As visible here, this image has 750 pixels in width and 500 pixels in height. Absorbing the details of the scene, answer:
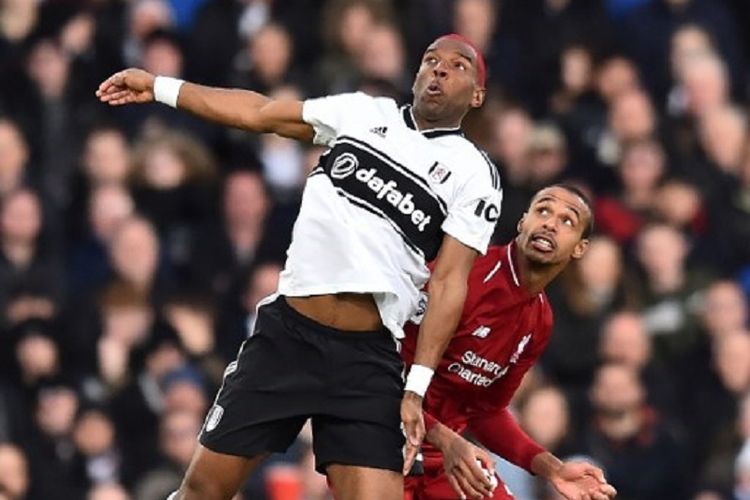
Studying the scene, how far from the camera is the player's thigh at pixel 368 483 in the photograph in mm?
10023

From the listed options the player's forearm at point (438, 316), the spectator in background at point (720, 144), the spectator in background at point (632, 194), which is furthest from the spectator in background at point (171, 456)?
the spectator in background at point (720, 144)

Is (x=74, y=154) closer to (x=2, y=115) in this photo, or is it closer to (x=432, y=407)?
(x=2, y=115)

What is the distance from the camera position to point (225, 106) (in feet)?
33.7

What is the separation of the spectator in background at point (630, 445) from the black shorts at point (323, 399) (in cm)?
374

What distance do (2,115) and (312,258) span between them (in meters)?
5.18

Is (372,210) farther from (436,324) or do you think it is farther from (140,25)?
(140,25)

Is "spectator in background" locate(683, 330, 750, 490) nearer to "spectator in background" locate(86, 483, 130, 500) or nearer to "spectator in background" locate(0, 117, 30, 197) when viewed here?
"spectator in background" locate(86, 483, 130, 500)

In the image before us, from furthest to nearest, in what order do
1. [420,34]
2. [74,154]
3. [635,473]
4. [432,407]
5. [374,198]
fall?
[420,34] < [74,154] < [635,473] < [432,407] < [374,198]

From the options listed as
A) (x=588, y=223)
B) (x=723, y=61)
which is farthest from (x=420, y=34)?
(x=588, y=223)

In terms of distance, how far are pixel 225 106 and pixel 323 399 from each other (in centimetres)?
109

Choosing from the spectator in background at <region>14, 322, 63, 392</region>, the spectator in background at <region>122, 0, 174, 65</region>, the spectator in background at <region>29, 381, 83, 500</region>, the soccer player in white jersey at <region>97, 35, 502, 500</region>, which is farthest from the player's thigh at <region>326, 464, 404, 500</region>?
the spectator in background at <region>122, 0, 174, 65</region>

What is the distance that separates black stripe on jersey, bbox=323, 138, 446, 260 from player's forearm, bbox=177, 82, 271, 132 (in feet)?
1.27

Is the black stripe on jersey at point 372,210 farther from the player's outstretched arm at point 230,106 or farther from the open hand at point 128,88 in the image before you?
the open hand at point 128,88

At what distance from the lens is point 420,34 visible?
640 inches
